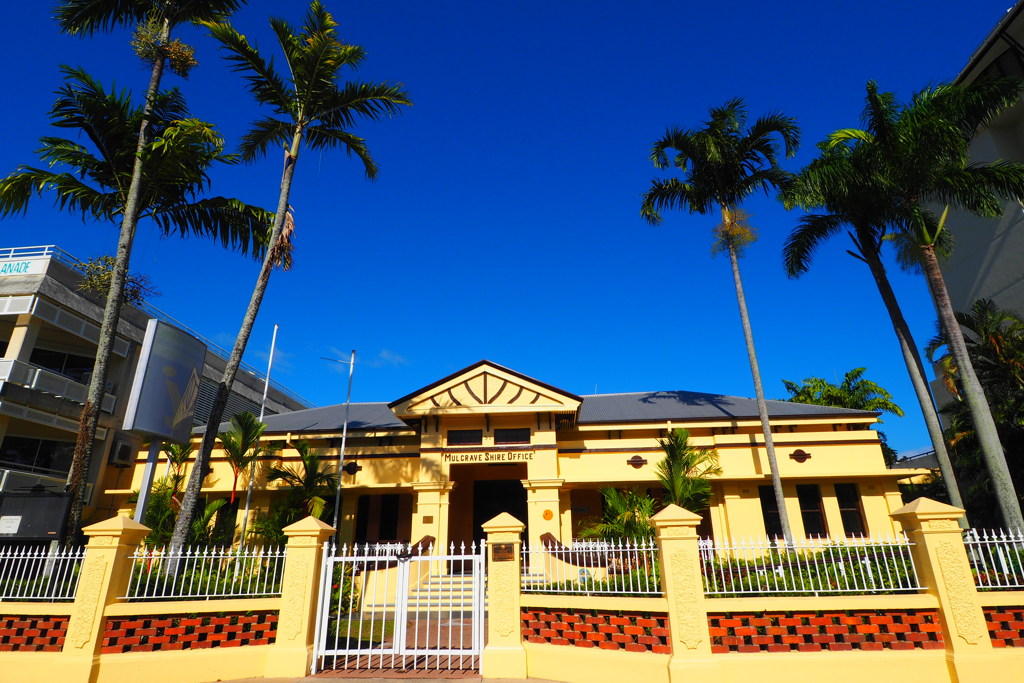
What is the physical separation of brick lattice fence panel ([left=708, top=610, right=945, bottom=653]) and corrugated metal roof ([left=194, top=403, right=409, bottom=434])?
14.8 m

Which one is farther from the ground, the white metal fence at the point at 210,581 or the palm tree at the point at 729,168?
the palm tree at the point at 729,168

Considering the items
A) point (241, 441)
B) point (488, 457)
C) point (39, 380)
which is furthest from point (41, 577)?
point (39, 380)

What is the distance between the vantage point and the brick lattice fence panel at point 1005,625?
26.0 ft

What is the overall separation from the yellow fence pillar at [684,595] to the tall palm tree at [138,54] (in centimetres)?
1166

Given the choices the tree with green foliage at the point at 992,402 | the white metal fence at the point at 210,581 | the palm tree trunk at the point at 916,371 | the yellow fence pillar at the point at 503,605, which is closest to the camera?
the yellow fence pillar at the point at 503,605

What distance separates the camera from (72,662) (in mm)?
8414

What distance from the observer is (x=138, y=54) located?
13.8m

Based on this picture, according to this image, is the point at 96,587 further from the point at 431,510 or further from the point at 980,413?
the point at 980,413

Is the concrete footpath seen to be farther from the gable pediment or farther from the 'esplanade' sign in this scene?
the gable pediment

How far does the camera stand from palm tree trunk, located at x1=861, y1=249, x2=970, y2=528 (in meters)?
14.0

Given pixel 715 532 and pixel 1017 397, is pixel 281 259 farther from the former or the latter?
pixel 1017 397

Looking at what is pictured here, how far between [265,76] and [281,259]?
4.86 m

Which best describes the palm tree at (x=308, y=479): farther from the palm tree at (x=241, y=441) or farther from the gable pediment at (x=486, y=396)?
the gable pediment at (x=486, y=396)

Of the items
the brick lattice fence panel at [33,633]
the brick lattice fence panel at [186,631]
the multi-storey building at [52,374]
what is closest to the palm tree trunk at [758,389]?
the brick lattice fence panel at [186,631]
